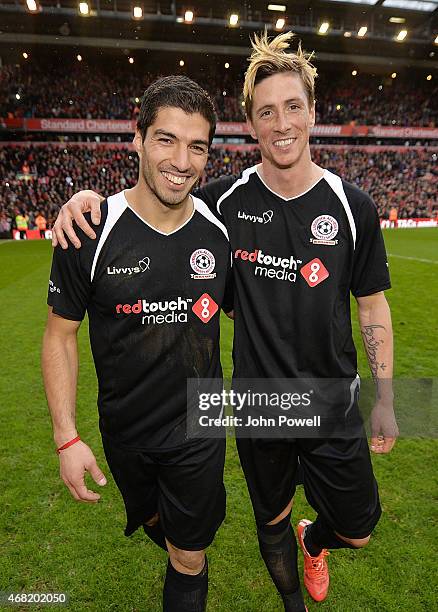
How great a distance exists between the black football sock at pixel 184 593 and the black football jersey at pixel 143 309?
0.66m

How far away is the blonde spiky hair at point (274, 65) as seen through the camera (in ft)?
7.33

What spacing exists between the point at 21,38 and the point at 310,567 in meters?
33.4

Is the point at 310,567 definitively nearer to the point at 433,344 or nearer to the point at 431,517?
the point at 431,517

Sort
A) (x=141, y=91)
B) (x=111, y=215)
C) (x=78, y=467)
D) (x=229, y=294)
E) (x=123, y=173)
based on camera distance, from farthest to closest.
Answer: (x=141, y=91)
(x=123, y=173)
(x=229, y=294)
(x=111, y=215)
(x=78, y=467)

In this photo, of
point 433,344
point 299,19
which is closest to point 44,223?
point 299,19

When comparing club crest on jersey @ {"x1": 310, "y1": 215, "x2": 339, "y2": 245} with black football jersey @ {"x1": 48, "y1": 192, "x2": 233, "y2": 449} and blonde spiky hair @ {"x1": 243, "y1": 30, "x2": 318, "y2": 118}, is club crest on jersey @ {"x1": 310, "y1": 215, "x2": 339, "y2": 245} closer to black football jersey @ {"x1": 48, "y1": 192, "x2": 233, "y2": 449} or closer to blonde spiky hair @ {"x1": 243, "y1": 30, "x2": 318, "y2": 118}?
black football jersey @ {"x1": 48, "y1": 192, "x2": 233, "y2": 449}

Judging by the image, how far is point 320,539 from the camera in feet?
8.34

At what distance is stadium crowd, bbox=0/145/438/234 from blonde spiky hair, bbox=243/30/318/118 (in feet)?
81.1

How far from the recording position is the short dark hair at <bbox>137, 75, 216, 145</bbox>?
1979mm

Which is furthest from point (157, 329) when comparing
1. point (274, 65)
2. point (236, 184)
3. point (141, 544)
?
point (141, 544)

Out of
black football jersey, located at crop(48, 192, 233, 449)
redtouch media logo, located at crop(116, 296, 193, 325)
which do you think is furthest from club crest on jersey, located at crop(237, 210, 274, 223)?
redtouch media logo, located at crop(116, 296, 193, 325)

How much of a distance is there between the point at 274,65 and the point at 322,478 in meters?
2.04

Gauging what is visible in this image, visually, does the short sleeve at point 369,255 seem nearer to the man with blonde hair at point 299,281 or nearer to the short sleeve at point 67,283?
the man with blonde hair at point 299,281

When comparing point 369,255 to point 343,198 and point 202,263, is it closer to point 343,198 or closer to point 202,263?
point 343,198
